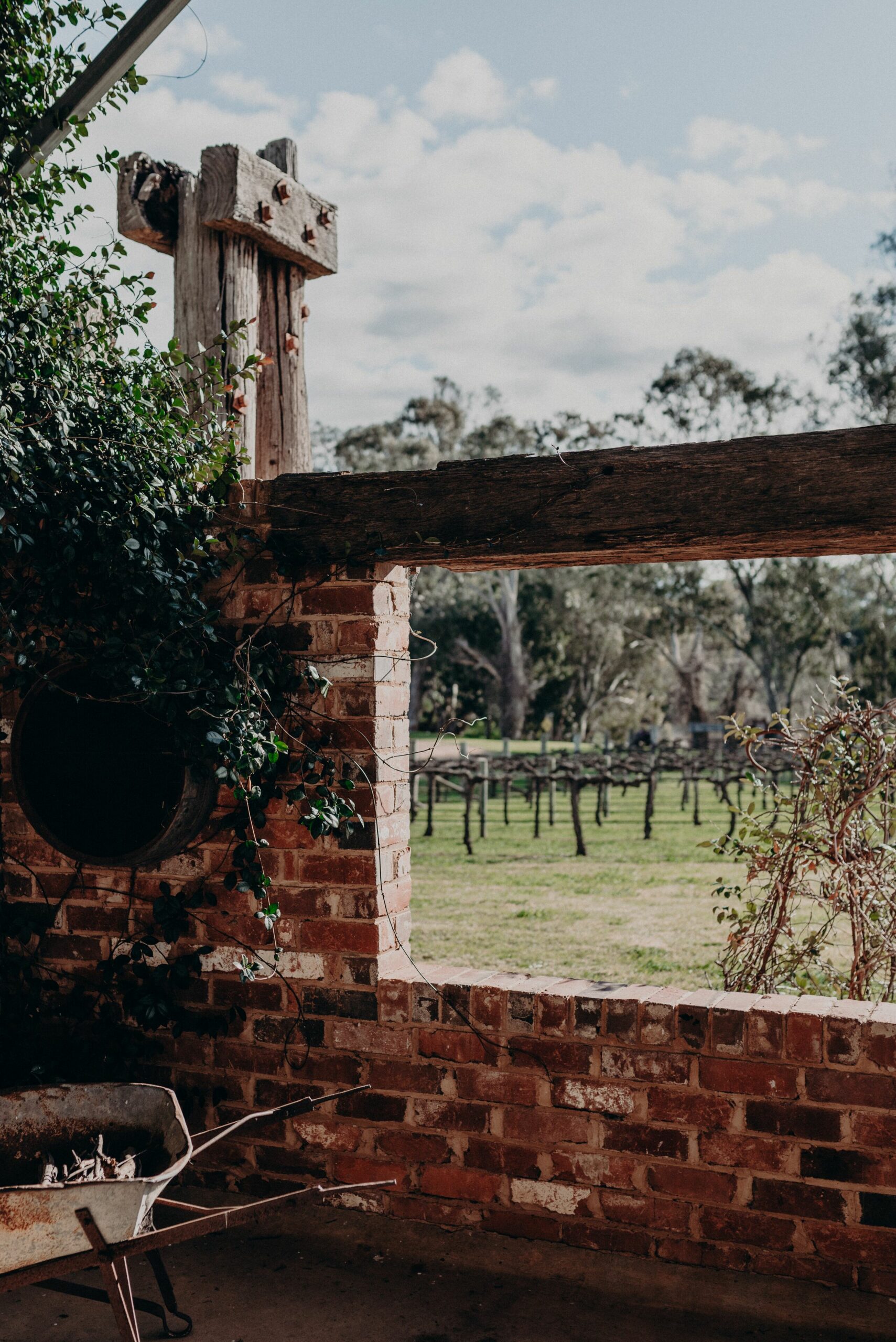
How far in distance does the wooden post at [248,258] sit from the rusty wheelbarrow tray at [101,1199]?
6.57ft

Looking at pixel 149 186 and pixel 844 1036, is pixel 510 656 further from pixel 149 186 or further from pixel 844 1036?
pixel 844 1036

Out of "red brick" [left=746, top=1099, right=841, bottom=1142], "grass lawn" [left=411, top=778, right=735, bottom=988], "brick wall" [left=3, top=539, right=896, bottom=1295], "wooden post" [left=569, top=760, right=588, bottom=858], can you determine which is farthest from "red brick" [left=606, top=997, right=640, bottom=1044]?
"wooden post" [left=569, top=760, right=588, bottom=858]

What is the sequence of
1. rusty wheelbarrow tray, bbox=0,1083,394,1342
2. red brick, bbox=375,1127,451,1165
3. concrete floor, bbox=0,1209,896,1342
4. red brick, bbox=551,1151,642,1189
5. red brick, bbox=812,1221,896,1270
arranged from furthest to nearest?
red brick, bbox=375,1127,451,1165 < red brick, bbox=551,1151,642,1189 < red brick, bbox=812,1221,896,1270 < concrete floor, bbox=0,1209,896,1342 < rusty wheelbarrow tray, bbox=0,1083,394,1342

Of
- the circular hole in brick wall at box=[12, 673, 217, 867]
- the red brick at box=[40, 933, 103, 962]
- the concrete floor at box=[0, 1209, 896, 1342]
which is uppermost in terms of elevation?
the circular hole in brick wall at box=[12, 673, 217, 867]

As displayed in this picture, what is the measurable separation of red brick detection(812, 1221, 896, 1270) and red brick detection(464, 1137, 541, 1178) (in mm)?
805

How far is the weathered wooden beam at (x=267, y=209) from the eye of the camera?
372 cm

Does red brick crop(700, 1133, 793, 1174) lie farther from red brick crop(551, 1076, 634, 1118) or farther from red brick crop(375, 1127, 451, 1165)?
red brick crop(375, 1127, 451, 1165)

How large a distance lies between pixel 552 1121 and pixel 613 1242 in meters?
0.38

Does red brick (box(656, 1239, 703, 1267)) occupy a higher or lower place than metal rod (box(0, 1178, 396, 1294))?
lower

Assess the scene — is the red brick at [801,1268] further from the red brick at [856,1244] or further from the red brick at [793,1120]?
the red brick at [793,1120]

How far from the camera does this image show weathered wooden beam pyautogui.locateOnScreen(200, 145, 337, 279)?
372cm

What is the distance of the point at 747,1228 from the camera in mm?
3004

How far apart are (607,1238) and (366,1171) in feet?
2.54

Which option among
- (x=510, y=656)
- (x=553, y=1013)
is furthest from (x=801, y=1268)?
(x=510, y=656)
